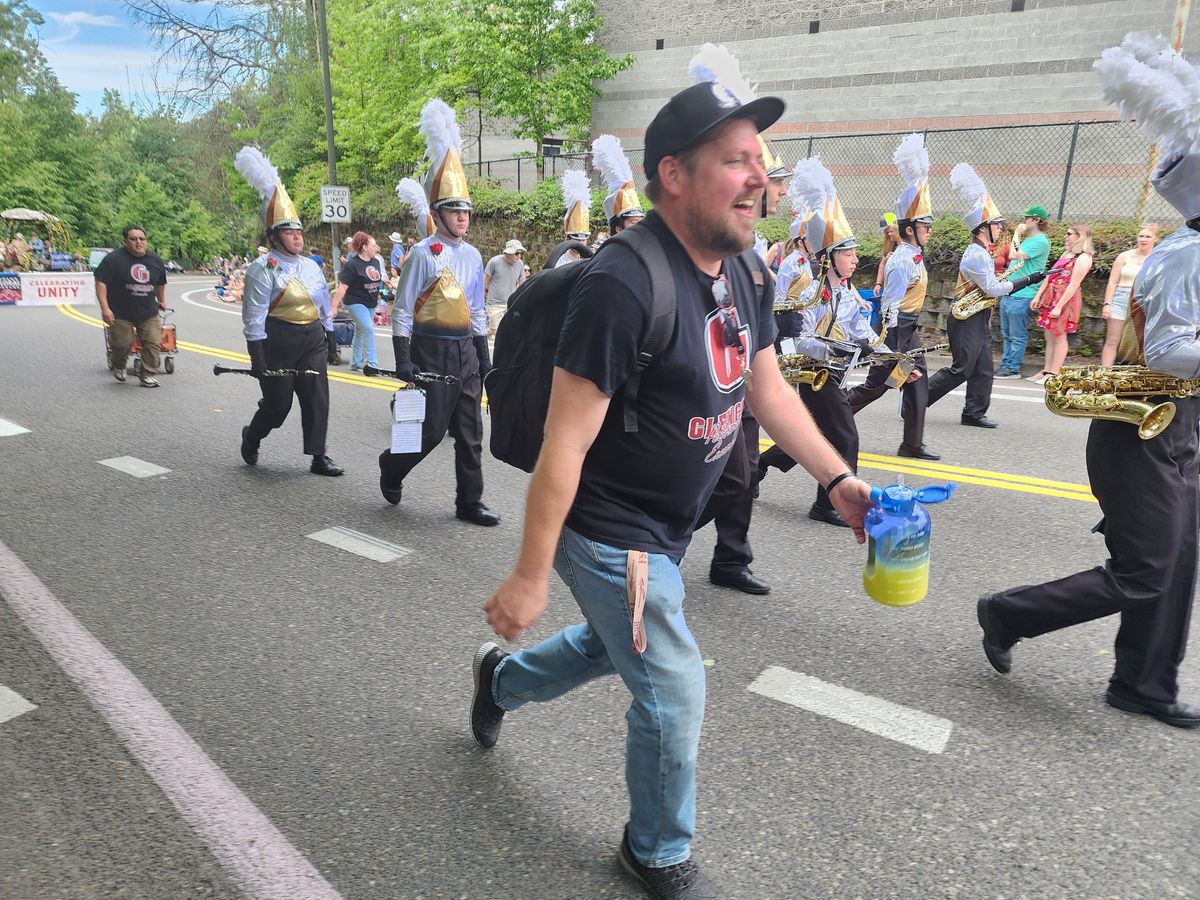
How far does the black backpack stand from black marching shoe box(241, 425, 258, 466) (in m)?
5.07

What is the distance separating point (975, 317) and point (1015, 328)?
15.1 feet

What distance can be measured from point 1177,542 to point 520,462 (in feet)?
7.64

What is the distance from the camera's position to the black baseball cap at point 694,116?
1.93 metres

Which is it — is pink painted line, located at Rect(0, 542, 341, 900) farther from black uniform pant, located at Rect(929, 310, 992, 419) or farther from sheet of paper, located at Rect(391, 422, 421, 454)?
black uniform pant, located at Rect(929, 310, 992, 419)

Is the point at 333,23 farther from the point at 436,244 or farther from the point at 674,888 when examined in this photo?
the point at 674,888

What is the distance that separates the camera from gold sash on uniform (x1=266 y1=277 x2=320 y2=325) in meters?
6.39

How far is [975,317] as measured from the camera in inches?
312

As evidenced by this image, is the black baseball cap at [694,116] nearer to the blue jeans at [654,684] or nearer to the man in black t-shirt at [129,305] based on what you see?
the blue jeans at [654,684]

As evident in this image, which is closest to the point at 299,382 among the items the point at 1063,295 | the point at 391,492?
the point at 391,492

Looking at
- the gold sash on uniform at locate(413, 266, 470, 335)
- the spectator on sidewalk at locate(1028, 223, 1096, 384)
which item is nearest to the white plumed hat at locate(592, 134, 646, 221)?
the gold sash on uniform at locate(413, 266, 470, 335)

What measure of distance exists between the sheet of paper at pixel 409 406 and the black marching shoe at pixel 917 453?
406 centimetres

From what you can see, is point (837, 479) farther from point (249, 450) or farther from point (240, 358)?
point (240, 358)

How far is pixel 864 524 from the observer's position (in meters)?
2.25

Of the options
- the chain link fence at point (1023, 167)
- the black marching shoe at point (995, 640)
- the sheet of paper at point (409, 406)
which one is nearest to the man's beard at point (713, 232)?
the black marching shoe at point (995, 640)
